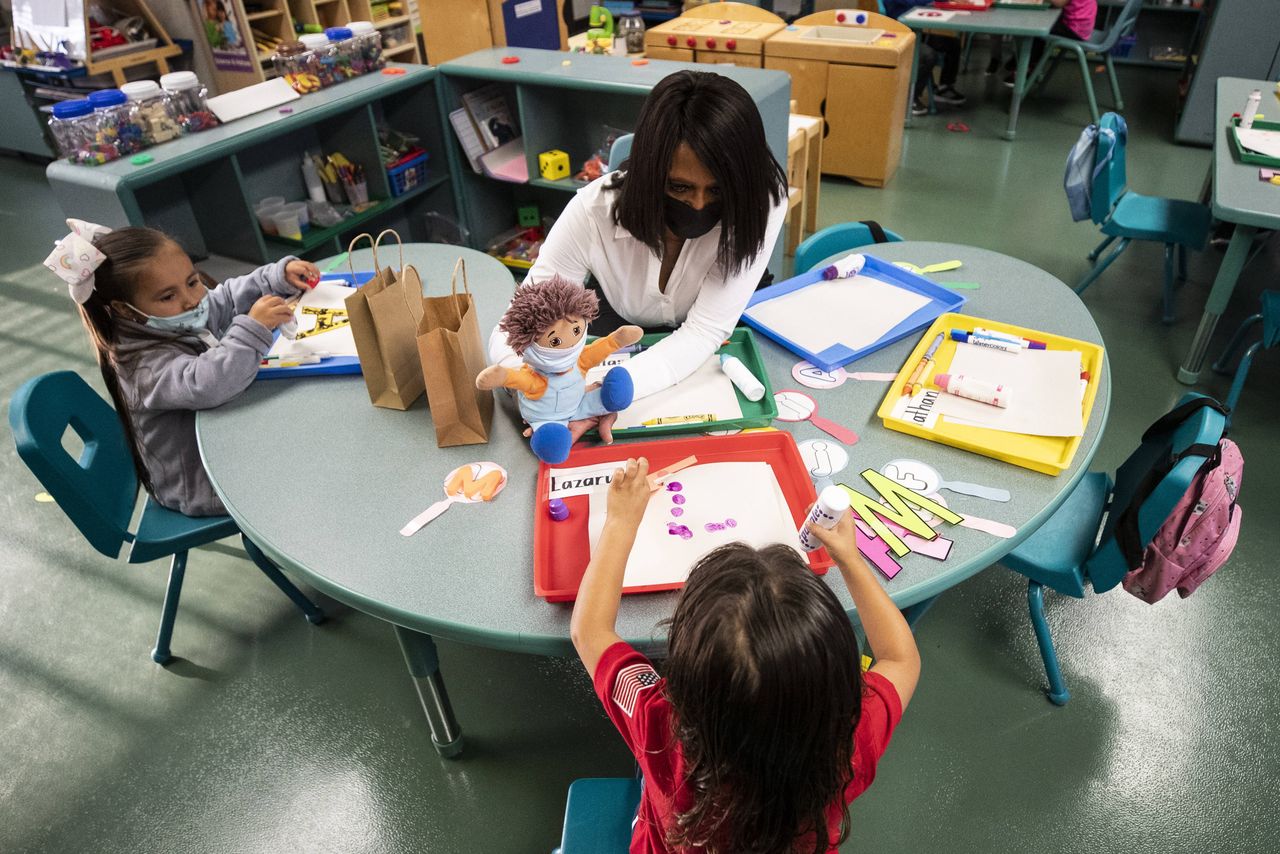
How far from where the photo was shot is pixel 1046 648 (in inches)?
69.3

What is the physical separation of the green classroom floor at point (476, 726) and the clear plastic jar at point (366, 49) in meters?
1.90

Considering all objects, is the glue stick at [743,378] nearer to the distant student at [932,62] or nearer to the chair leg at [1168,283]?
the chair leg at [1168,283]

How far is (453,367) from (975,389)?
3.07 feet

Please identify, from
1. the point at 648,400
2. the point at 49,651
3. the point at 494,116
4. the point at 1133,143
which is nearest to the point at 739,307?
the point at 648,400

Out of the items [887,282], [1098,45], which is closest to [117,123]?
[887,282]

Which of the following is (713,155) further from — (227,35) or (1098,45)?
(1098,45)

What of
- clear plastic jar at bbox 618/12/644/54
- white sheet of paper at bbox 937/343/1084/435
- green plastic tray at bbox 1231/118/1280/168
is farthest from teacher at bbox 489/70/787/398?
clear plastic jar at bbox 618/12/644/54

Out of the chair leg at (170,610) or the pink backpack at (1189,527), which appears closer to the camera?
the pink backpack at (1189,527)

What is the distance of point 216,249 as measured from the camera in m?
2.74

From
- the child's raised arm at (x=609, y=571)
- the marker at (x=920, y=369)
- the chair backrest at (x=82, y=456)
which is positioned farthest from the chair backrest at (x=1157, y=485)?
the chair backrest at (x=82, y=456)

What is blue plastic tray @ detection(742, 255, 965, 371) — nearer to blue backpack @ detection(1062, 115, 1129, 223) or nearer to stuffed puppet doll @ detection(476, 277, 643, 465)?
stuffed puppet doll @ detection(476, 277, 643, 465)

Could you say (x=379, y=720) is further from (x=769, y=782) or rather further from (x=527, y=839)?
(x=769, y=782)

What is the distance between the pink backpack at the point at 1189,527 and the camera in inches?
51.6

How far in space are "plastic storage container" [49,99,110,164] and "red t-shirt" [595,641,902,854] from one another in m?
2.18
